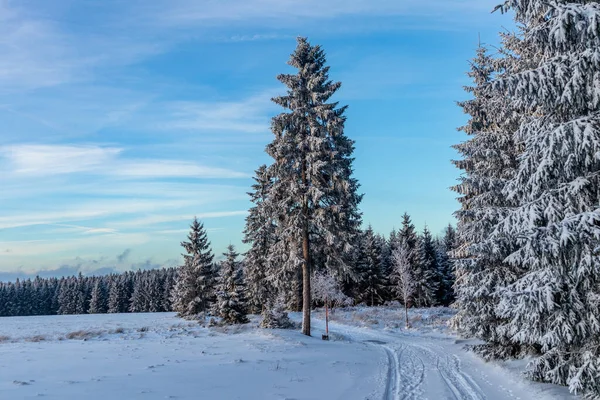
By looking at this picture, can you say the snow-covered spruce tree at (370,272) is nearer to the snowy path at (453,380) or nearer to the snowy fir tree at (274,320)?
the snowy fir tree at (274,320)

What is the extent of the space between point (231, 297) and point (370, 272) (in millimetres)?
27696

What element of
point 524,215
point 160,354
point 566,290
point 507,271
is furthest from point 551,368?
point 160,354

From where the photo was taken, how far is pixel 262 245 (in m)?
42.9

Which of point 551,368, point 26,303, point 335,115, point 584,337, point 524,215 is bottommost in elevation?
point 26,303

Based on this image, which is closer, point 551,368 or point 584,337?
point 584,337

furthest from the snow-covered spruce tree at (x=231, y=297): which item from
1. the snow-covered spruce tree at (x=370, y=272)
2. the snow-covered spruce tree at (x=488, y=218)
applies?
the snow-covered spruce tree at (x=370, y=272)

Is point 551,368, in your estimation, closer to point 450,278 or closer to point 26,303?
point 450,278

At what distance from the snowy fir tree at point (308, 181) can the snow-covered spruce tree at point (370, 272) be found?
3491cm

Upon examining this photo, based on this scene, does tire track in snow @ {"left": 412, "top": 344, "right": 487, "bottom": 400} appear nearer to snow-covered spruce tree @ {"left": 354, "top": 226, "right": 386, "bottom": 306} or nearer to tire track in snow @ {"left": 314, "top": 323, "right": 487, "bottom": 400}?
tire track in snow @ {"left": 314, "top": 323, "right": 487, "bottom": 400}

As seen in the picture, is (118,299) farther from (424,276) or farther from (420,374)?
(420,374)

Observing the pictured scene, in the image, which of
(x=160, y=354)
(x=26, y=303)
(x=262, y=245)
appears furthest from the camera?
(x=26, y=303)

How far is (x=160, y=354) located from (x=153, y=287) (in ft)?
257

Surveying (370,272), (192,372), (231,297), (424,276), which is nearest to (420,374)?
(192,372)

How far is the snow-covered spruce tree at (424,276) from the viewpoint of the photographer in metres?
52.9
